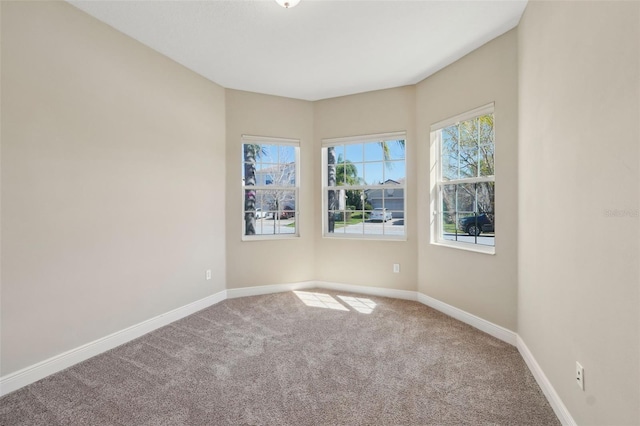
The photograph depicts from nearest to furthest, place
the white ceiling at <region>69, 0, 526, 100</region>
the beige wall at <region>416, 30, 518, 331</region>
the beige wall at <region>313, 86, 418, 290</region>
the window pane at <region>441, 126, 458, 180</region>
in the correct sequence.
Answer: the white ceiling at <region>69, 0, 526, 100</region> < the beige wall at <region>416, 30, 518, 331</region> < the window pane at <region>441, 126, 458, 180</region> < the beige wall at <region>313, 86, 418, 290</region>

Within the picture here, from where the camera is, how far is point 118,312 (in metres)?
2.69

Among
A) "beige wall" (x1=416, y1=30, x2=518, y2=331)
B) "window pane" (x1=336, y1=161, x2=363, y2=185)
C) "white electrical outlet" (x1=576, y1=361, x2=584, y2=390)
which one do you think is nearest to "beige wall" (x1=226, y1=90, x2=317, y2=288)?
"window pane" (x1=336, y1=161, x2=363, y2=185)

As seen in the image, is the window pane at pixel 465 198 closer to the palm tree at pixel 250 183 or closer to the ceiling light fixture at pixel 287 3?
the ceiling light fixture at pixel 287 3

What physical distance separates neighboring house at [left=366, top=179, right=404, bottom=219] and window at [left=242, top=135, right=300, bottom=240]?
3.67 feet

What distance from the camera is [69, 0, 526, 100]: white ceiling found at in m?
2.35

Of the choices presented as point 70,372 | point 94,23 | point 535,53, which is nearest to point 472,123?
point 535,53

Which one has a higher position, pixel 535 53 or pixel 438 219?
pixel 535 53

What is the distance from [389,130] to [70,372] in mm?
3926

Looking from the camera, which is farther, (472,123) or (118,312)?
(472,123)

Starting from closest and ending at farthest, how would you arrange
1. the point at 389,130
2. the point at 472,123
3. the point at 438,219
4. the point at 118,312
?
the point at 118,312, the point at 472,123, the point at 438,219, the point at 389,130

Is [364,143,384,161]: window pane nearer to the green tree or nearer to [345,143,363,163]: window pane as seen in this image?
[345,143,363,163]: window pane

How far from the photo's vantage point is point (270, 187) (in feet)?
13.8

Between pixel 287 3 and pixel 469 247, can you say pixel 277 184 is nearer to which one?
pixel 287 3

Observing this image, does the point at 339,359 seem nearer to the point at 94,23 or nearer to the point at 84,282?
the point at 84,282
